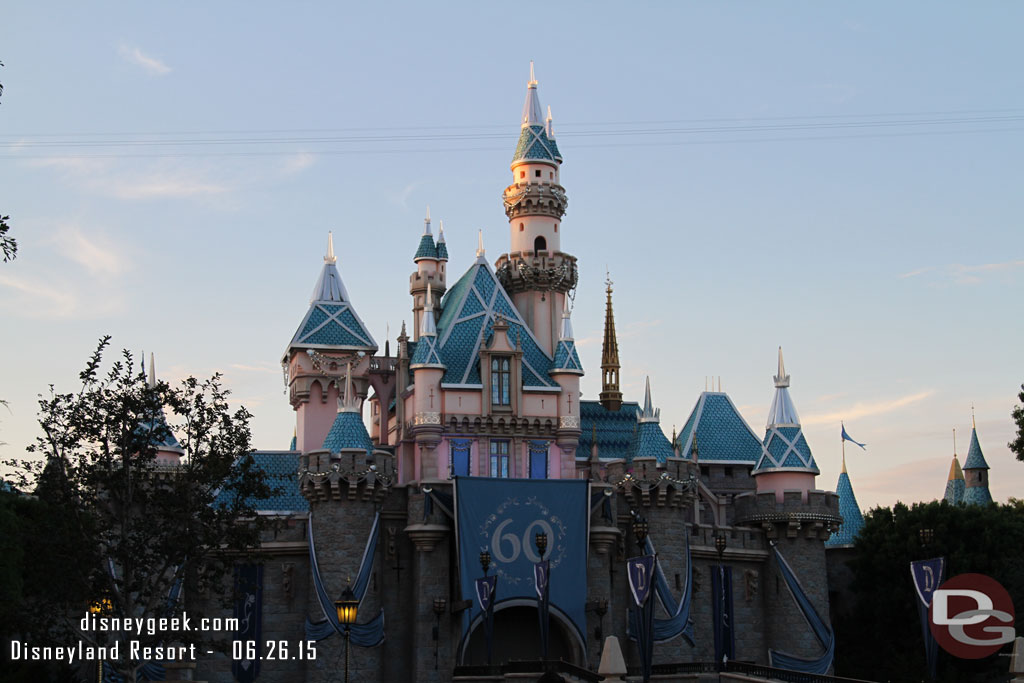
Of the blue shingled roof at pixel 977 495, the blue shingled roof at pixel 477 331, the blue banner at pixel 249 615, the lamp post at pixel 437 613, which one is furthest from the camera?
the blue shingled roof at pixel 977 495

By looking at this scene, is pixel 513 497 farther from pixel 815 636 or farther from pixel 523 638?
pixel 815 636

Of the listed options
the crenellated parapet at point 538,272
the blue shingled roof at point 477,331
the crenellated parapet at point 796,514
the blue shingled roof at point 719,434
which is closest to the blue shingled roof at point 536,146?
the crenellated parapet at point 538,272

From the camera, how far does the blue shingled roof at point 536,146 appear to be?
68250 millimetres

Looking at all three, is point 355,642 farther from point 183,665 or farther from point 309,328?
point 309,328

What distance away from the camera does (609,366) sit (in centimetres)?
7288

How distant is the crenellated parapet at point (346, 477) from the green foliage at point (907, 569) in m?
23.1

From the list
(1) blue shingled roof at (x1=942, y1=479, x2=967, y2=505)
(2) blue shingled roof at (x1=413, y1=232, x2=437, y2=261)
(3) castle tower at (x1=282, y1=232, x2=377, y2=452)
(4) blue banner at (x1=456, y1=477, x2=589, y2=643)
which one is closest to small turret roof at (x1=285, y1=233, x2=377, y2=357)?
(3) castle tower at (x1=282, y1=232, x2=377, y2=452)

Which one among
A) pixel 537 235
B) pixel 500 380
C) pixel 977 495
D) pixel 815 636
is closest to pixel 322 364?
pixel 500 380

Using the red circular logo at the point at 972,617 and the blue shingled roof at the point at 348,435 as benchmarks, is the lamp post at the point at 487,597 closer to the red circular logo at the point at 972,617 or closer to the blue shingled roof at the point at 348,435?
the blue shingled roof at the point at 348,435

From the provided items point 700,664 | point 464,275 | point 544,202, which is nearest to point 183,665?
point 700,664

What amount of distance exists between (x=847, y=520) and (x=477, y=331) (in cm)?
2542

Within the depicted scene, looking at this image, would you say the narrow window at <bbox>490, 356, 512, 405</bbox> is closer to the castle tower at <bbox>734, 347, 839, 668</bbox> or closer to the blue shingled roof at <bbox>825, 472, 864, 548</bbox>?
the castle tower at <bbox>734, 347, 839, 668</bbox>

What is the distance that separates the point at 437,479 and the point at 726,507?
16.3m

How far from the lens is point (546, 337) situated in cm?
6700
